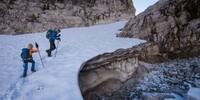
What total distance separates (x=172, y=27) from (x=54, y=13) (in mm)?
22136

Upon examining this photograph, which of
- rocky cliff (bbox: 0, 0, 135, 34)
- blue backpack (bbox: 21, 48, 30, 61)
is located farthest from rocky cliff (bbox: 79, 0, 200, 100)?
rocky cliff (bbox: 0, 0, 135, 34)

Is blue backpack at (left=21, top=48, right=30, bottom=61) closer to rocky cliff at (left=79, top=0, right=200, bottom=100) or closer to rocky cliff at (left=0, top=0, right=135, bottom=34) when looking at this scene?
rocky cliff at (left=79, top=0, right=200, bottom=100)

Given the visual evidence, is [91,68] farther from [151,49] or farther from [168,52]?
[168,52]

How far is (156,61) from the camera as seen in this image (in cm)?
1812

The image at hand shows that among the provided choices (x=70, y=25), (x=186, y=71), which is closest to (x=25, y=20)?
(x=70, y=25)

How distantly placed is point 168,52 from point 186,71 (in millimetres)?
4383

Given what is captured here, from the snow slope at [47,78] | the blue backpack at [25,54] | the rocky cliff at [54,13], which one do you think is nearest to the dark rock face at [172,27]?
the snow slope at [47,78]

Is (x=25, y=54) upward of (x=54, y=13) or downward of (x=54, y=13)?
downward

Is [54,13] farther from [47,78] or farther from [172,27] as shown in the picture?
[47,78]

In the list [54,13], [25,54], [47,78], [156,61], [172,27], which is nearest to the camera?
[47,78]

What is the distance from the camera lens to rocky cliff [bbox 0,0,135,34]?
33.3 meters

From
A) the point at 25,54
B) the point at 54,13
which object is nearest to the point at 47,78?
the point at 25,54

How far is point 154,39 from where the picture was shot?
19.5 meters

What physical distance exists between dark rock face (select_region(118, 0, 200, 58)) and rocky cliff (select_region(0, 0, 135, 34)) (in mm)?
16872
